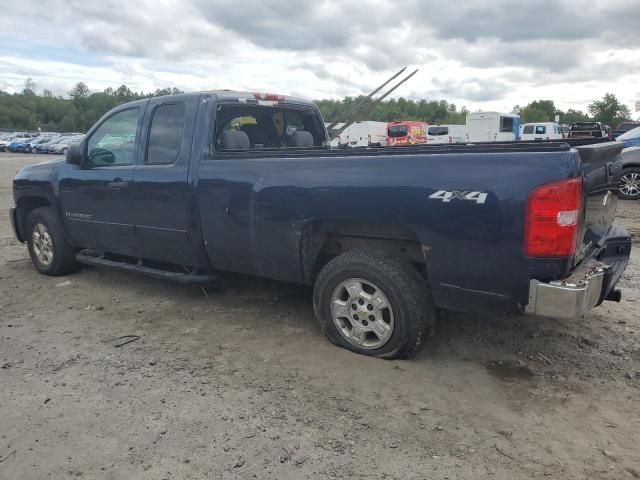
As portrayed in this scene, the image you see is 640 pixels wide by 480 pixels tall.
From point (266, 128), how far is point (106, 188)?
170 centimetres

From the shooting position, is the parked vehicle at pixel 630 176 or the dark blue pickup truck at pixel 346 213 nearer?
the dark blue pickup truck at pixel 346 213

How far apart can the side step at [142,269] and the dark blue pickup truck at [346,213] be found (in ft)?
0.07

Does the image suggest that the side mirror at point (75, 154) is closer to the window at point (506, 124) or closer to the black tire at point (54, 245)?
the black tire at point (54, 245)

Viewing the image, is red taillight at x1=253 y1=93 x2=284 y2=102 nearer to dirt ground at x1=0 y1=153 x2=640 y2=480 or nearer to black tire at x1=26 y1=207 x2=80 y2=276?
dirt ground at x1=0 y1=153 x2=640 y2=480

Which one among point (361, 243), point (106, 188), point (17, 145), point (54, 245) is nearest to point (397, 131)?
point (54, 245)

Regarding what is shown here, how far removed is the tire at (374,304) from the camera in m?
3.57

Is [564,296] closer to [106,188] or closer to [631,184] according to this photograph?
[106,188]

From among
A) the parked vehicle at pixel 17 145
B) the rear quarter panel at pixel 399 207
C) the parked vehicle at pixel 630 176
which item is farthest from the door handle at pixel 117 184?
the parked vehicle at pixel 17 145

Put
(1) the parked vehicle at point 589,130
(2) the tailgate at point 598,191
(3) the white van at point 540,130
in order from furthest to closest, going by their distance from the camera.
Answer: (3) the white van at point 540,130, (1) the parked vehicle at point 589,130, (2) the tailgate at point 598,191

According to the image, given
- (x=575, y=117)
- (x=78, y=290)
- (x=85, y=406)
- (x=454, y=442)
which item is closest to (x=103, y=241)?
(x=78, y=290)

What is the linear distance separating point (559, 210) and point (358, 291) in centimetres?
144

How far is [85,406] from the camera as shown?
330 cm

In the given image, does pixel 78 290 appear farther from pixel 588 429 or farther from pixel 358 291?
pixel 588 429

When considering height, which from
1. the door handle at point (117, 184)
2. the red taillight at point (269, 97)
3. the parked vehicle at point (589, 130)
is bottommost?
the door handle at point (117, 184)
